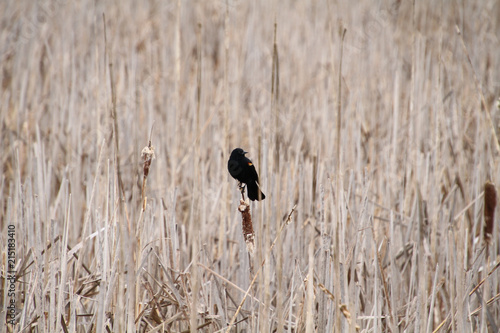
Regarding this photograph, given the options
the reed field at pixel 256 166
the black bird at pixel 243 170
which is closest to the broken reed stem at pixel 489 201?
the reed field at pixel 256 166

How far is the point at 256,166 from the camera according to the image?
6.75 ft

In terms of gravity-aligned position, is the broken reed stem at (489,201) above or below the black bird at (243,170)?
below

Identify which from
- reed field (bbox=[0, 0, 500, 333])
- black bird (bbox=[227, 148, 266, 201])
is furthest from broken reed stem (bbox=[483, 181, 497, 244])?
black bird (bbox=[227, 148, 266, 201])

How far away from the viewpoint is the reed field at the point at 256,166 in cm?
108

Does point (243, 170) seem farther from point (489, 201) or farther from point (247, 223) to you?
point (489, 201)

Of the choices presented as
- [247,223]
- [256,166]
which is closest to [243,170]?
[247,223]

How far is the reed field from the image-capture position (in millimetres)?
1076

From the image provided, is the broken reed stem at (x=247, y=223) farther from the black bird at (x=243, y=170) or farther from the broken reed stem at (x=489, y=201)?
the broken reed stem at (x=489, y=201)

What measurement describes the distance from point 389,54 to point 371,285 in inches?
77.9

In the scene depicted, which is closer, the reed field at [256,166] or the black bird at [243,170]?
the black bird at [243,170]

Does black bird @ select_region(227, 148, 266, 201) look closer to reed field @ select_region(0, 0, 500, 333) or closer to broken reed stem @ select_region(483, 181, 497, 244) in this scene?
reed field @ select_region(0, 0, 500, 333)

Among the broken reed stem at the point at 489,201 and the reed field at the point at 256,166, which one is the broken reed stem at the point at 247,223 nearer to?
the reed field at the point at 256,166

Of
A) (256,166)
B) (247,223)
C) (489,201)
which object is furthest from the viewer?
(256,166)

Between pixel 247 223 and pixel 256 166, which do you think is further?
pixel 256 166
